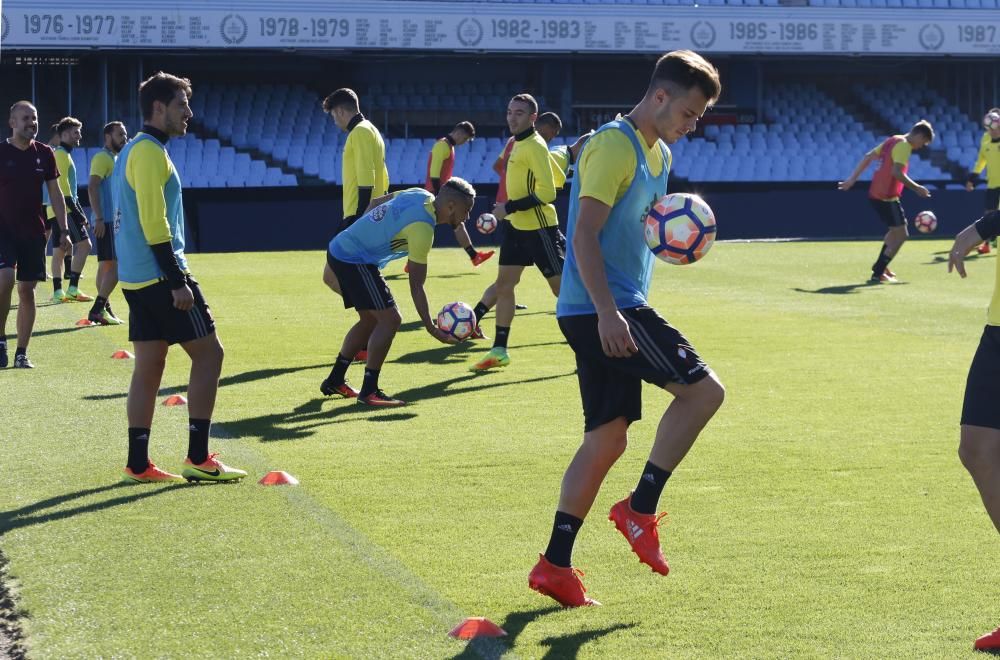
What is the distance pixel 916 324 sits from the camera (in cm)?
1380

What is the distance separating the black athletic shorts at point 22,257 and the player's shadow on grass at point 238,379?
5.63 feet

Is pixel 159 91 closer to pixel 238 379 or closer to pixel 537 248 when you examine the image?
pixel 238 379

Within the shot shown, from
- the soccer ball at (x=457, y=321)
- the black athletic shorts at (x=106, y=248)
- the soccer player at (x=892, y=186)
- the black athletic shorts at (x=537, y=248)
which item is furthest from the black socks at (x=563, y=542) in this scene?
the soccer player at (x=892, y=186)

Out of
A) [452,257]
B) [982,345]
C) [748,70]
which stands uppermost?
[748,70]

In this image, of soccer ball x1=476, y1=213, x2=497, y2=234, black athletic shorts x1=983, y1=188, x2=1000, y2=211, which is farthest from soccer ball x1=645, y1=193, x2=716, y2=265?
black athletic shorts x1=983, y1=188, x2=1000, y2=211

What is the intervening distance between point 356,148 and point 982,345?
8.47m

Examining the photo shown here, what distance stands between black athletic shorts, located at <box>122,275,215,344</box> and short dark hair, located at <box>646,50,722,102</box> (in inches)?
115

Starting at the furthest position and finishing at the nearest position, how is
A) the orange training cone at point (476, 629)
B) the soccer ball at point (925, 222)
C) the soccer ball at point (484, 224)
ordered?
the soccer ball at point (925, 222) < the soccer ball at point (484, 224) < the orange training cone at point (476, 629)

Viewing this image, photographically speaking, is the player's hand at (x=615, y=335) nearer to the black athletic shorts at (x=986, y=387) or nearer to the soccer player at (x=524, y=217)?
the black athletic shorts at (x=986, y=387)

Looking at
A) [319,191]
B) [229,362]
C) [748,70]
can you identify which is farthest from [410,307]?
[748,70]

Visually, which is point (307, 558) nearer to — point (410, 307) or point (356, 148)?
point (356, 148)

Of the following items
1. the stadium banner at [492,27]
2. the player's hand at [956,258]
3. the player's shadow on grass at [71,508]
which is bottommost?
the player's shadow on grass at [71,508]

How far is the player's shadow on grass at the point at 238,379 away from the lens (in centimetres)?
966

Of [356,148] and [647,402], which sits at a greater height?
[356,148]
